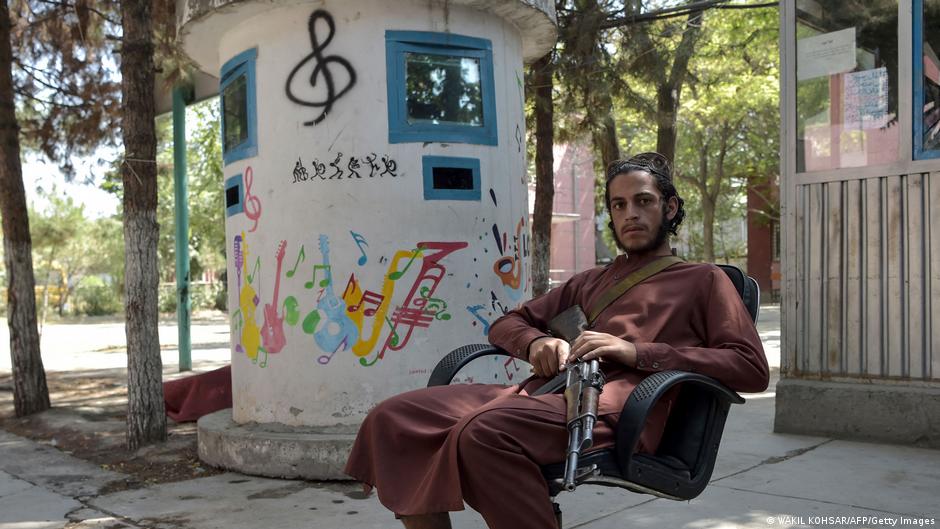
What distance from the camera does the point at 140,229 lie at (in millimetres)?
5949

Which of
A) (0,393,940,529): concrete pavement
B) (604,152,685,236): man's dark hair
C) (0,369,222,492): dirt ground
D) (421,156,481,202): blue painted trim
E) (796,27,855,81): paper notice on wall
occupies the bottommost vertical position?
(0,369,222,492): dirt ground

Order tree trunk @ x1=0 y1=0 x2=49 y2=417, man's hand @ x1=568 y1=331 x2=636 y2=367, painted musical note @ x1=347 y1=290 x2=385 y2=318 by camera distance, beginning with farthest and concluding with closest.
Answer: tree trunk @ x1=0 y1=0 x2=49 y2=417
painted musical note @ x1=347 y1=290 x2=385 y2=318
man's hand @ x1=568 y1=331 x2=636 y2=367

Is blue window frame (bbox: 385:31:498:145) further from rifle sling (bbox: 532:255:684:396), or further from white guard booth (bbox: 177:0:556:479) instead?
rifle sling (bbox: 532:255:684:396)

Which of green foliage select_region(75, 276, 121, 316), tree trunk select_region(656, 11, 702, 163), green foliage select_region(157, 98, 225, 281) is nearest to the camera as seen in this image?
tree trunk select_region(656, 11, 702, 163)

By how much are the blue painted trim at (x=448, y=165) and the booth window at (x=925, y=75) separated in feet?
8.98

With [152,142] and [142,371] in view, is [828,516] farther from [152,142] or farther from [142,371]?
[152,142]

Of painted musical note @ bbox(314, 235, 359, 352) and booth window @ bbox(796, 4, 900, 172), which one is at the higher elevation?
booth window @ bbox(796, 4, 900, 172)

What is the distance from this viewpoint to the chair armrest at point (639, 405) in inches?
93.4

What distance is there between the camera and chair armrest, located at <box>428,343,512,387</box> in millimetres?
3012

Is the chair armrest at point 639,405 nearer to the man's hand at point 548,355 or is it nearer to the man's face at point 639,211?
the man's hand at point 548,355

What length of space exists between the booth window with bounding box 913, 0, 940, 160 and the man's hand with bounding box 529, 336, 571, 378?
141 inches

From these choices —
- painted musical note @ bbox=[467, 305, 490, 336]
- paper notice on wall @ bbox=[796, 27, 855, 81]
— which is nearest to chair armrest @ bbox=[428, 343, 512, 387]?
painted musical note @ bbox=[467, 305, 490, 336]

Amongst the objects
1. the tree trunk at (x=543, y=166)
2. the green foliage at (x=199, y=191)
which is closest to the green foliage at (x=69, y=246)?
the green foliage at (x=199, y=191)

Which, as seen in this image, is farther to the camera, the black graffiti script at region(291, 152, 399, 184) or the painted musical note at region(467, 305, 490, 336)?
the painted musical note at region(467, 305, 490, 336)
